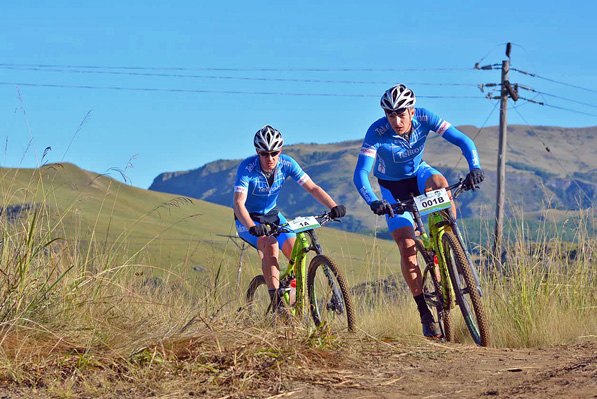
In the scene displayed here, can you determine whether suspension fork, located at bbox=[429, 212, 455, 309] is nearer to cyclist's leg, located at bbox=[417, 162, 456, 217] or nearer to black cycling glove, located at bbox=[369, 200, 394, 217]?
cyclist's leg, located at bbox=[417, 162, 456, 217]

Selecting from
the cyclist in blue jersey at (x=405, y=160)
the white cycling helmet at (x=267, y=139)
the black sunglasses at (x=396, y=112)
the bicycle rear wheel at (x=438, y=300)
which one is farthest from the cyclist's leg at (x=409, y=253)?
the white cycling helmet at (x=267, y=139)

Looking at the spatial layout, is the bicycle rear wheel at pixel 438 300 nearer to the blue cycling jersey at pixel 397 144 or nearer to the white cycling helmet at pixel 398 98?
the blue cycling jersey at pixel 397 144

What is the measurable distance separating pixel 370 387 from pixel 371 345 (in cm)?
122

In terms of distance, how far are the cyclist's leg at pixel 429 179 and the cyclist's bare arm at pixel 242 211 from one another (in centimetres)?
162

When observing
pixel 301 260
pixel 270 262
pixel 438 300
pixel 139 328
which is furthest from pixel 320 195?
pixel 139 328

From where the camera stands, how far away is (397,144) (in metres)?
7.26

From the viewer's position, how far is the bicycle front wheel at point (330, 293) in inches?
265

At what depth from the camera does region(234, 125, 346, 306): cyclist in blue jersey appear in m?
7.34

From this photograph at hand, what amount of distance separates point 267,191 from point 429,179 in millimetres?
1569

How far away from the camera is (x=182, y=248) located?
95.9 m

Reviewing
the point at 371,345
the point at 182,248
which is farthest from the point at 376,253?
the point at 182,248

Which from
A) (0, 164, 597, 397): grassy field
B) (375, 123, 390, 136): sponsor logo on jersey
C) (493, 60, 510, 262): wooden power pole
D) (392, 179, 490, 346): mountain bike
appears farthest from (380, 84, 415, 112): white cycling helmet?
(493, 60, 510, 262): wooden power pole

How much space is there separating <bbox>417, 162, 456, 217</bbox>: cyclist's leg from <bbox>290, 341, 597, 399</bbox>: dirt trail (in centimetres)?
144

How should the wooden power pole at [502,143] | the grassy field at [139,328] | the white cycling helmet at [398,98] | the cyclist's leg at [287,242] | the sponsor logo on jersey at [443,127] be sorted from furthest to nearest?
1. the wooden power pole at [502,143]
2. the cyclist's leg at [287,242]
3. the sponsor logo on jersey at [443,127]
4. the white cycling helmet at [398,98]
5. the grassy field at [139,328]
